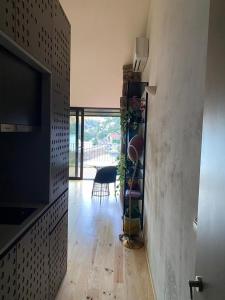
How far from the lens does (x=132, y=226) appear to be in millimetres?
3873

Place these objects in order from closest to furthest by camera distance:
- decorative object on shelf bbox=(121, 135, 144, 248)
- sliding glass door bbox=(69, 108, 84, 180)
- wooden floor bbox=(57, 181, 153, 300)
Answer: wooden floor bbox=(57, 181, 153, 300)
decorative object on shelf bbox=(121, 135, 144, 248)
sliding glass door bbox=(69, 108, 84, 180)

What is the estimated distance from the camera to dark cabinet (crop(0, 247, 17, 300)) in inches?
52.4

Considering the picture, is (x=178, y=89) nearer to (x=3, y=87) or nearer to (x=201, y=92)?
(x=201, y=92)

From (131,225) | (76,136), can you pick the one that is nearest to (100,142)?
(76,136)

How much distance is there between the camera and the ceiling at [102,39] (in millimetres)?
4371

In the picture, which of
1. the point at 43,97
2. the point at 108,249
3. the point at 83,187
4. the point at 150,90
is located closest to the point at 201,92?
the point at 43,97

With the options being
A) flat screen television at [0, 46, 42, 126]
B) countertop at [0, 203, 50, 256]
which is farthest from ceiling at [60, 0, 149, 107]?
countertop at [0, 203, 50, 256]

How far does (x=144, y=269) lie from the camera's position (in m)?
3.12

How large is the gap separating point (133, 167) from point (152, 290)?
1.97 meters

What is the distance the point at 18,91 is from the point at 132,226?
9.05 ft

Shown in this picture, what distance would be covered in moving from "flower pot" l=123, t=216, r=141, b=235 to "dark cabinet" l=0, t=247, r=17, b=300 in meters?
2.51

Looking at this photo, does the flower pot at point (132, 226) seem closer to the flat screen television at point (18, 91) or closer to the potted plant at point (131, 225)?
the potted plant at point (131, 225)

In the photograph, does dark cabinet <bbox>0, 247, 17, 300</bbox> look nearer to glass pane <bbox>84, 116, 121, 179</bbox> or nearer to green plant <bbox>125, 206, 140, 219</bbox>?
green plant <bbox>125, 206, 140, 219</bbox>

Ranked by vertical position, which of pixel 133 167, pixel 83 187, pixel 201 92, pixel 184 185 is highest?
pixel 201 92
